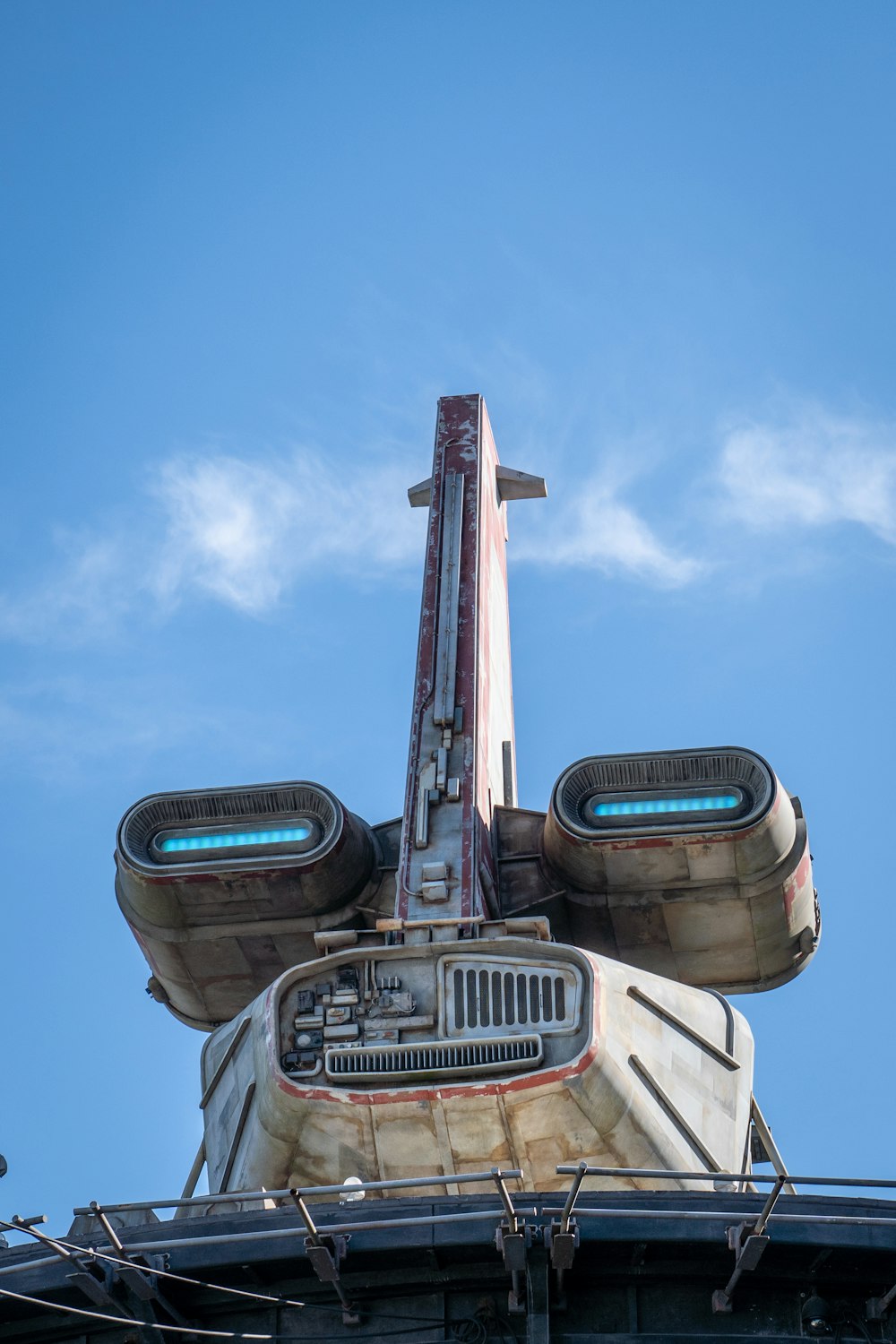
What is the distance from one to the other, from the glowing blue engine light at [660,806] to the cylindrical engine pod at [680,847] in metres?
0.02

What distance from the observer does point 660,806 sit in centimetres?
3300

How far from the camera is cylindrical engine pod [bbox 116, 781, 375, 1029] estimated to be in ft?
110

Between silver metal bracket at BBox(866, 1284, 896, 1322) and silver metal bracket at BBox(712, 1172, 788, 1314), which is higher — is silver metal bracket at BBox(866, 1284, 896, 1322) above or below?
below

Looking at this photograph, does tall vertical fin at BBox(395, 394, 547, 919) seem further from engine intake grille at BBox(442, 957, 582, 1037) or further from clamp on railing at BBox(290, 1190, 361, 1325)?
clamp on railing at BBox(290, 1190, 361, 1325)

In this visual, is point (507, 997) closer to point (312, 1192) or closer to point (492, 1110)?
point (492, 1110)

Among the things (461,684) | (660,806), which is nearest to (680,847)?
Answer: (660,806)

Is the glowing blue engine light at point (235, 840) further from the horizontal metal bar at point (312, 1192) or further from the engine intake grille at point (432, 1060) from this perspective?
the horizontal metal bar at point (312, 1192)

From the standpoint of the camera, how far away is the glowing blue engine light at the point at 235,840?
3381 centimetres

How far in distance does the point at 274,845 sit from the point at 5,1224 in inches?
671

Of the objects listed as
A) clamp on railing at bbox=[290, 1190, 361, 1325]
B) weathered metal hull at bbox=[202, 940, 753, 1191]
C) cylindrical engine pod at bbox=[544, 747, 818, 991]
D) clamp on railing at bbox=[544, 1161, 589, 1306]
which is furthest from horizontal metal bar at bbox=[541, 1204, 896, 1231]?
cylindrical engine pod at bbox=[544, 747, 818, 991]

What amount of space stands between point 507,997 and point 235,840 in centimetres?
807

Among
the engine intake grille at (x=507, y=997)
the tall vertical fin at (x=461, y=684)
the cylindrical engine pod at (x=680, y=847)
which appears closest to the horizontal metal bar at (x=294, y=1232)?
the engine intake grille at (x=507, y=997)

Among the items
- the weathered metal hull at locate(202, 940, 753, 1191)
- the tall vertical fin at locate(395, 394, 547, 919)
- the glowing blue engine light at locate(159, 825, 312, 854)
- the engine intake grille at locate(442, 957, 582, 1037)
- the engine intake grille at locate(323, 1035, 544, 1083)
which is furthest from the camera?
the glowing blue engine light at locate(159, 825, 312, 854)

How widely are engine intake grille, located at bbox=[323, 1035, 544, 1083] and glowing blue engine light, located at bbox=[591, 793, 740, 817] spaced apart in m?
7.14
